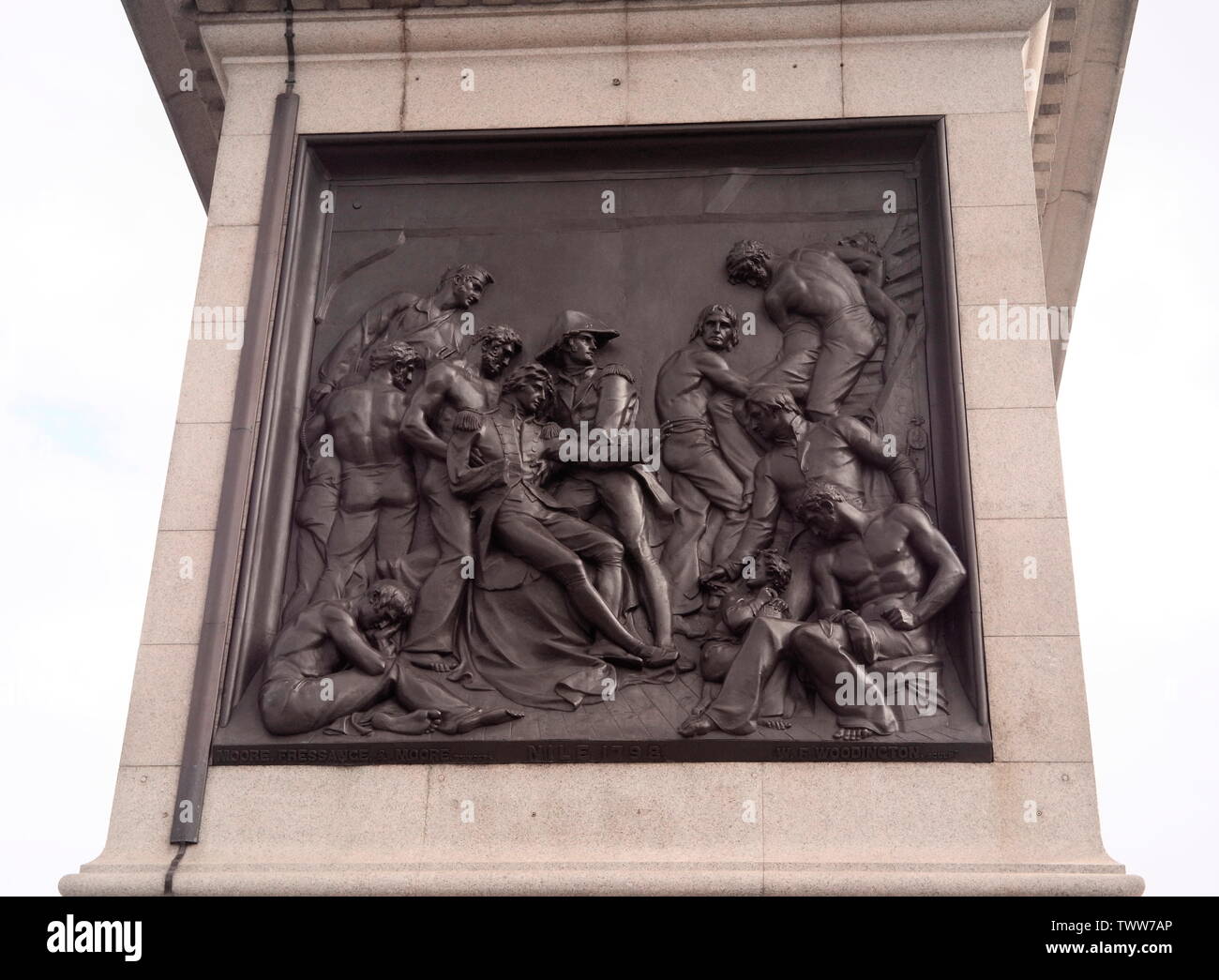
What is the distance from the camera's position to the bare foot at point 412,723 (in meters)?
10.1

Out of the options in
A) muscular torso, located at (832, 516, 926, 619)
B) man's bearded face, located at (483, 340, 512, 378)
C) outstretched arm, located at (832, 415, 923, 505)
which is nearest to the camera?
muscular torso, located at (832, 516, 926, 619)

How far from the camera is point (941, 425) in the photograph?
36.4 feet

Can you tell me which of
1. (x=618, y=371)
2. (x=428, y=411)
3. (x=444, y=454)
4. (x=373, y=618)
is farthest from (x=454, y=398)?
(x=373, y=618)

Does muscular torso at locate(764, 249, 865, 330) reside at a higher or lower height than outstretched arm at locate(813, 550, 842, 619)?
higher

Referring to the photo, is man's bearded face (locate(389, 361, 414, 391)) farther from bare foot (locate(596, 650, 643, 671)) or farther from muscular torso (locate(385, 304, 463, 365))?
bare foot (locate(596, 650, 643, 671))

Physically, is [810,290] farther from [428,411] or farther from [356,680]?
[356,680]

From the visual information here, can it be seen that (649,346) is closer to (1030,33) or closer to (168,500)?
(168,500)

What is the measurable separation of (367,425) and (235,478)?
1138 mm

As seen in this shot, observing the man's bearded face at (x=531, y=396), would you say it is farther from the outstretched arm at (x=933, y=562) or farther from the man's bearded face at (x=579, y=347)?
the outstretched arm at (x=933, y=562)

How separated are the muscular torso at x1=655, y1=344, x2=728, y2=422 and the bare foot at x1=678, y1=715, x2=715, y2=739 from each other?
8.53 ft

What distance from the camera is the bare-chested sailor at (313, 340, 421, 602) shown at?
11.0 meters

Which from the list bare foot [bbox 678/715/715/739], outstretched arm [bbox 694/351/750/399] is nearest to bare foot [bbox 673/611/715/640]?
bare foot [bbox 678/715/715/739]

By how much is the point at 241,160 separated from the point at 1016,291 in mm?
7037

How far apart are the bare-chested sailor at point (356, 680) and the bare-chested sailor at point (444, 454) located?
0.23 meters
